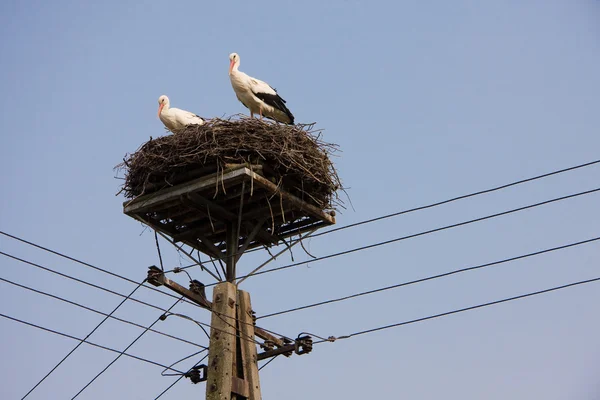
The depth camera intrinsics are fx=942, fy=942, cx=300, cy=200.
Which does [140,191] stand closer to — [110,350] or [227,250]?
[227,250]

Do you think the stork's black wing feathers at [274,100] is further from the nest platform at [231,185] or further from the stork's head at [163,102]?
the nest platform at [231,185]

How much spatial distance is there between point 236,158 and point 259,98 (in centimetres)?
353

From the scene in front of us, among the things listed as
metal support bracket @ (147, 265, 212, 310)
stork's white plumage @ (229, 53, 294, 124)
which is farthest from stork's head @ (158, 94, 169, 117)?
metal support bracket @ (147, 265, 212, 310)

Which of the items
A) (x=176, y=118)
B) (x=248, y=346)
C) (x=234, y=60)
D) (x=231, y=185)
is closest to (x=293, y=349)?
(x=248, y=346)

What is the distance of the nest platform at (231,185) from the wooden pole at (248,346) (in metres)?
0.61

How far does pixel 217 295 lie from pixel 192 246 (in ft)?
3.73

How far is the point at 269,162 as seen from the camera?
361 inches

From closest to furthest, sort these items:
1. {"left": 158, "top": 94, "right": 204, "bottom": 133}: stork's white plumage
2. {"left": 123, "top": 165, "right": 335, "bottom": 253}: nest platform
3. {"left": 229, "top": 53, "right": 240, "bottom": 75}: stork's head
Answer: {"left": 123, "top": 165, "right": 335, "bottom": 253}: nest platform, {"left": 158, "top": 94, "right": 204, "bottom": 133}: stork's white plumage, {"left": 229, "top": 53, "right": 240, "bottom": 75}: stork's head

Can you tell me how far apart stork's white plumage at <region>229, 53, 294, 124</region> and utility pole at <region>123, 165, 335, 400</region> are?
295 cm

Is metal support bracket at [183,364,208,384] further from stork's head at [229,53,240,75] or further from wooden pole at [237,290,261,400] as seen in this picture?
stork's head at [229,53,240,75]

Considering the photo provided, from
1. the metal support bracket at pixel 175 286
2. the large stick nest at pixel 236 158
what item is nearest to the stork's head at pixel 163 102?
the large stick nest at pixel 236 158

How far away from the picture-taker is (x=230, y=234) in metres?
9.36

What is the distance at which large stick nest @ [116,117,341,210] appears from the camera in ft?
29.6

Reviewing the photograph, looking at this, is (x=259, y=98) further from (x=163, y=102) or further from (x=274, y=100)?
(x=163, y=102)
